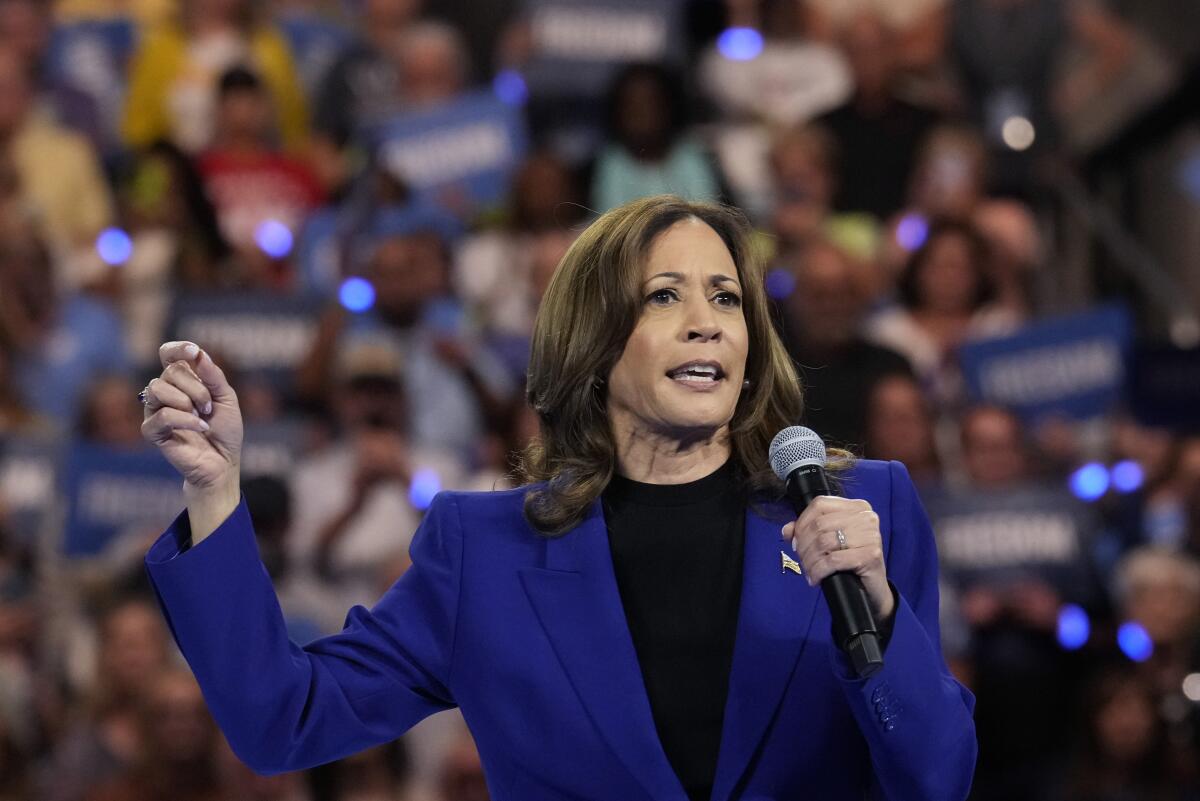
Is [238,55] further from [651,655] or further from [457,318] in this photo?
[651,655]

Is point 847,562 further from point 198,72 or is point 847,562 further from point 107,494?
point 198,72

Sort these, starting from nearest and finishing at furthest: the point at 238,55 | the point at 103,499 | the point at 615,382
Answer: the point at 615,382 → the point at 103,499 → the point at 238,55

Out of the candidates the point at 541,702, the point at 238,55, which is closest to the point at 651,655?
the point at 541,702

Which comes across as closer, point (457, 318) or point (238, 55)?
point (457, 318)

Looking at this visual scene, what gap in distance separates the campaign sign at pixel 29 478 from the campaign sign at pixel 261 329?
1.89 ft

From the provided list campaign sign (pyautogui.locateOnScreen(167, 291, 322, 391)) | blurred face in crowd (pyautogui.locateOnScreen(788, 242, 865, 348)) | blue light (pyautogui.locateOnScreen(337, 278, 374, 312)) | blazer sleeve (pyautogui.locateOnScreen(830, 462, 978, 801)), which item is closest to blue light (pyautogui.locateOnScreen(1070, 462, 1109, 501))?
blurred face in crowd (pyautogui.locateOnScreen(788, 242, 865, 348))

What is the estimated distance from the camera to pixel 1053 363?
5.66m

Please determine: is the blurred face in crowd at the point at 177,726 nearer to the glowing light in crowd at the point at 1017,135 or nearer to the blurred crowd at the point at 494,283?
the blurred crowd at the point at 494,283

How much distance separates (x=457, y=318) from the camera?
6.03 meters

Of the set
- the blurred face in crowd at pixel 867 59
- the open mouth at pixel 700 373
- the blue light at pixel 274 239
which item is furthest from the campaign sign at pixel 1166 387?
the open mouth at pixel 700 373

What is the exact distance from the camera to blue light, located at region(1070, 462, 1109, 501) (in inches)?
219

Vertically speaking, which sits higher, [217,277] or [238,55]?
[238,55]

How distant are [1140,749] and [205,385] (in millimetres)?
3391

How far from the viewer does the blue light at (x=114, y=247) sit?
6.44 meters
